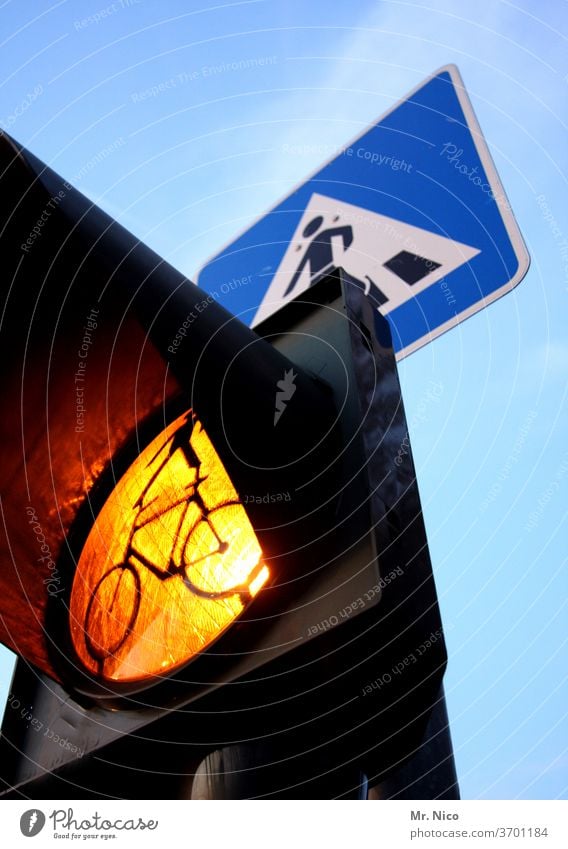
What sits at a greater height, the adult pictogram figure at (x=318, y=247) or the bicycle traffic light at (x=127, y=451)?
the adult pictogram figure at (x=318, y=247)

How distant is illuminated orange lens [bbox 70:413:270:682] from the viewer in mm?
755

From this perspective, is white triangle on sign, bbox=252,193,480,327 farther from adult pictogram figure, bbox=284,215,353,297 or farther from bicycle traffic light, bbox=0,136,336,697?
bicycle traffic light, bbox=0,136,336,697

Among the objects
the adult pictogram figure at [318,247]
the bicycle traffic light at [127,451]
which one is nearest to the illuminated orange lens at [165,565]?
the bicycle traffic light at [127,451]

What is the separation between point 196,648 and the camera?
735mm

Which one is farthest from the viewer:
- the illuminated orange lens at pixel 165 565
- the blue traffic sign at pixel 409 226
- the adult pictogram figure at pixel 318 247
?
the adult pictogram figure at pixel 318 247

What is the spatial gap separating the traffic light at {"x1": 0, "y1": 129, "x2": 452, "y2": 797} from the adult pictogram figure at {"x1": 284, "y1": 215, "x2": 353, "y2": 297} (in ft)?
1.41

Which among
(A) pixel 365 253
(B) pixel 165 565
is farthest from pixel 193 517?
(A) pixel 365 253

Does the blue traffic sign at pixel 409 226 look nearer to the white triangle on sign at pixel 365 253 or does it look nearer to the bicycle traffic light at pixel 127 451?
the white triangle on sign at pixel 365 253

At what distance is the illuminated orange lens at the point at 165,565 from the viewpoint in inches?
29.7

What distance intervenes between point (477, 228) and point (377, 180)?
24 cm

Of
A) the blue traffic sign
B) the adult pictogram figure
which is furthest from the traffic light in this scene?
the adult pictogram figure

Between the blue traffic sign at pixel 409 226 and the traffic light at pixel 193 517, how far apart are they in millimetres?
325

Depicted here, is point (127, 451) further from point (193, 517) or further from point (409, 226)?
point (409, 226)

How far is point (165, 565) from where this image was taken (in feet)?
2.72
